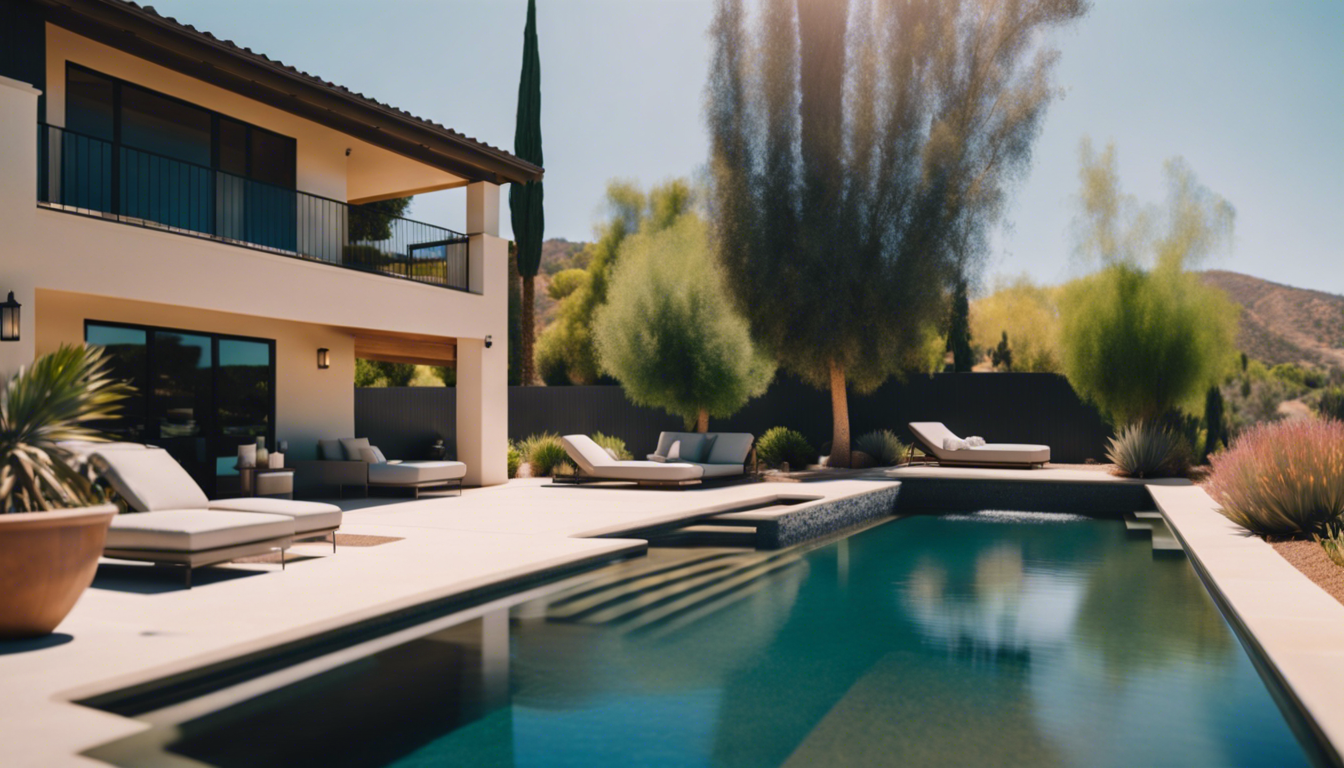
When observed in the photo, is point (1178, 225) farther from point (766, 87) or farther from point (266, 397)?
point (266, 397)

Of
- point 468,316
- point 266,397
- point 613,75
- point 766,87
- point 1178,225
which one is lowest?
point 266,397

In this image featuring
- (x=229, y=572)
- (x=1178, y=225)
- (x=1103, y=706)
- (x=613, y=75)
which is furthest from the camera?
(x=613, y=75)

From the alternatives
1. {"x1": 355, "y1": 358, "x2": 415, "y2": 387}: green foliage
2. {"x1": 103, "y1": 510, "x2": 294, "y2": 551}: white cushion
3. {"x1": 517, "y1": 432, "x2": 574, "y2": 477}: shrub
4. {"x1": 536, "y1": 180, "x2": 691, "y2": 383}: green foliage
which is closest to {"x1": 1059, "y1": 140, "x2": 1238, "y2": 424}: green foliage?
{"x1": 517, "y1": 432, "x2": 574, "y2": 477}: shrub

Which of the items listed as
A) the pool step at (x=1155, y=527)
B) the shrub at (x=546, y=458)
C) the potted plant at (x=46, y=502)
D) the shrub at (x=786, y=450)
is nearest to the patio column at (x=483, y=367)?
the shrub at (x=546, y=458)

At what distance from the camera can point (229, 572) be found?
256 inches

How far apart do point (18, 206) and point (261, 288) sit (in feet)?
8.70

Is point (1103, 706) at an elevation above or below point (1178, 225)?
below

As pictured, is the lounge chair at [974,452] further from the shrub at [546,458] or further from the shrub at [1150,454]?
the shrub at [546,458]

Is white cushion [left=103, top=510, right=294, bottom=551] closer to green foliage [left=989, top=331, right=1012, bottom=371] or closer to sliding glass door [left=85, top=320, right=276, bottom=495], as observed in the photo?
sliding glass door [left=85, top=320, right=276, bottom=495]

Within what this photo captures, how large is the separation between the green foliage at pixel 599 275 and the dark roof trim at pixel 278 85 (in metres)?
18.7

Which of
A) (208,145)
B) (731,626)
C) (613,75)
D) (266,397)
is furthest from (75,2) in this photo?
(613,75)

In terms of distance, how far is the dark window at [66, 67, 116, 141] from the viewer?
982 cm

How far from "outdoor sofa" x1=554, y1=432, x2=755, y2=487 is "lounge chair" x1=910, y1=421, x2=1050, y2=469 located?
3951 millimetres

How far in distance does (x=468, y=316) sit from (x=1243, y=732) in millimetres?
11229
